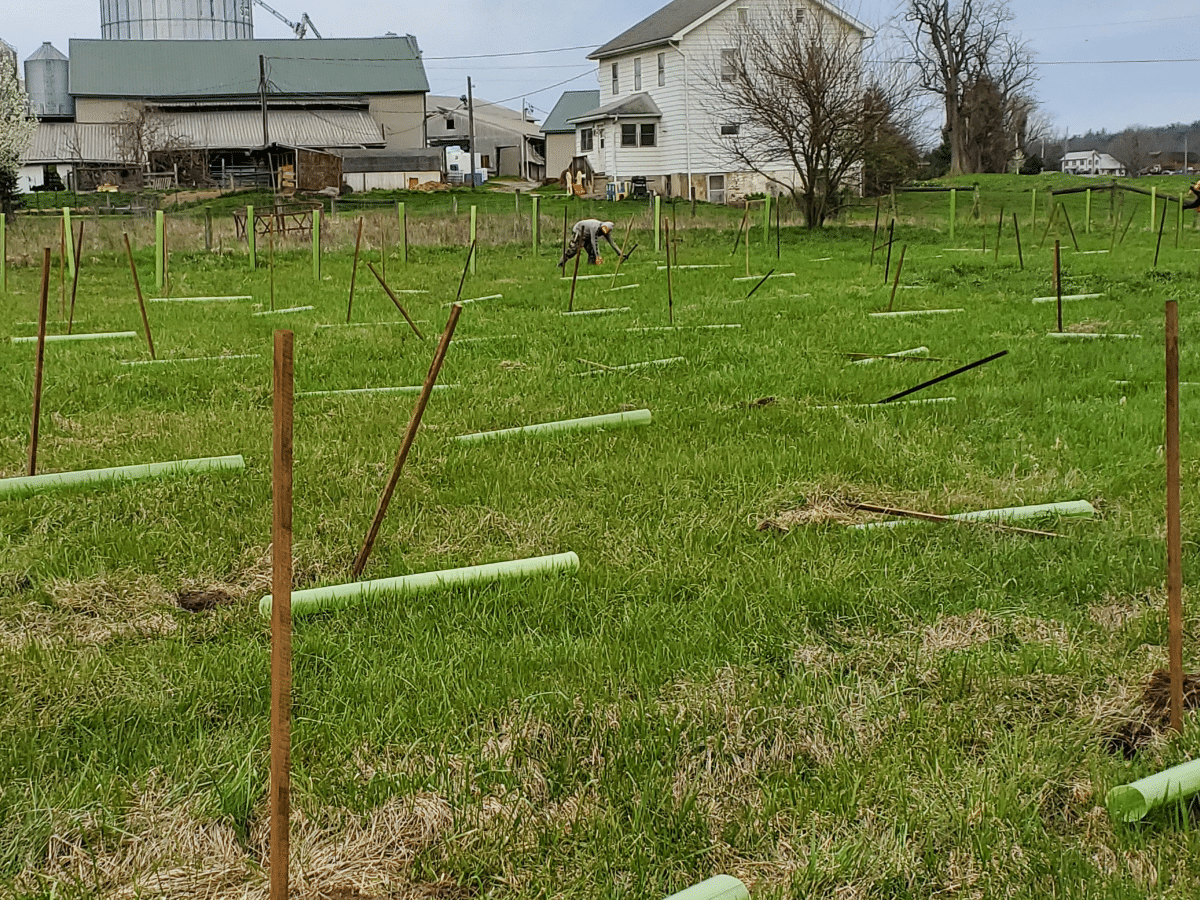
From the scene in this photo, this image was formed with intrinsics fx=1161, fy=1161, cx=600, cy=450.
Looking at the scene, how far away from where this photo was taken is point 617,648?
3592mm

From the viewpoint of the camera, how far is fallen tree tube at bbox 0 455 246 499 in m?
5.43

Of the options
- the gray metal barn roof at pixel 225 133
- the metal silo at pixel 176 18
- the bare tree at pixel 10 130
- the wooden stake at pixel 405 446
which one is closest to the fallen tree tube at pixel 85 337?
the wooden stake at pixel 405 446

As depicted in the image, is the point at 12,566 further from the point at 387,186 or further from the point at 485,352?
the point at 387,186

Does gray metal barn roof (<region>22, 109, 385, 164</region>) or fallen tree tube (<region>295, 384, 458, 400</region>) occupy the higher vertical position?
gray metal barn roof (<region>22, 109, 385, 164</region>)

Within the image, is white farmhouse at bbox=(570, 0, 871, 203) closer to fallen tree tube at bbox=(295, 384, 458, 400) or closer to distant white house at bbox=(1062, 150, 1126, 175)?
fallen tree tube at bbox=(295, 384, 458, 400)

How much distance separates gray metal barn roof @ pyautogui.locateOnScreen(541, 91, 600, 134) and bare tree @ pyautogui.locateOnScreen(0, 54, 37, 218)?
81.5ft

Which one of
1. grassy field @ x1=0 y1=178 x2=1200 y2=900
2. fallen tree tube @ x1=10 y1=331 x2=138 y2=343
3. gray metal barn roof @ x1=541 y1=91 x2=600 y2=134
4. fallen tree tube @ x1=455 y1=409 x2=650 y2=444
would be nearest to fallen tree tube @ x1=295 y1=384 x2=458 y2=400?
grassy field @ x1=0 y1=178 x2=1200 y2=900

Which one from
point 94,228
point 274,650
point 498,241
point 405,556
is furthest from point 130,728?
point 94,228

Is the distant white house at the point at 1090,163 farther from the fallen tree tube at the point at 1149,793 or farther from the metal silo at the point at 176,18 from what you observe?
the fallen tree tube at the point at 1149,793

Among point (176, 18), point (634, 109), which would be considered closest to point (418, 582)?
point (634, 109)

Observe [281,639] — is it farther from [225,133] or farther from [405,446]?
[225,133]

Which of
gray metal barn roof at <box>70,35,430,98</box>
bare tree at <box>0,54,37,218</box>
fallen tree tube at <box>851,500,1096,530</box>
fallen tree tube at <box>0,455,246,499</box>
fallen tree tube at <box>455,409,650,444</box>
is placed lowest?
fallen tree tube at <box>851,500,1096,530</box>

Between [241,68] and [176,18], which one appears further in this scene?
[176,18]

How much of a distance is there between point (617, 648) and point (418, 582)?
891 millimetres
